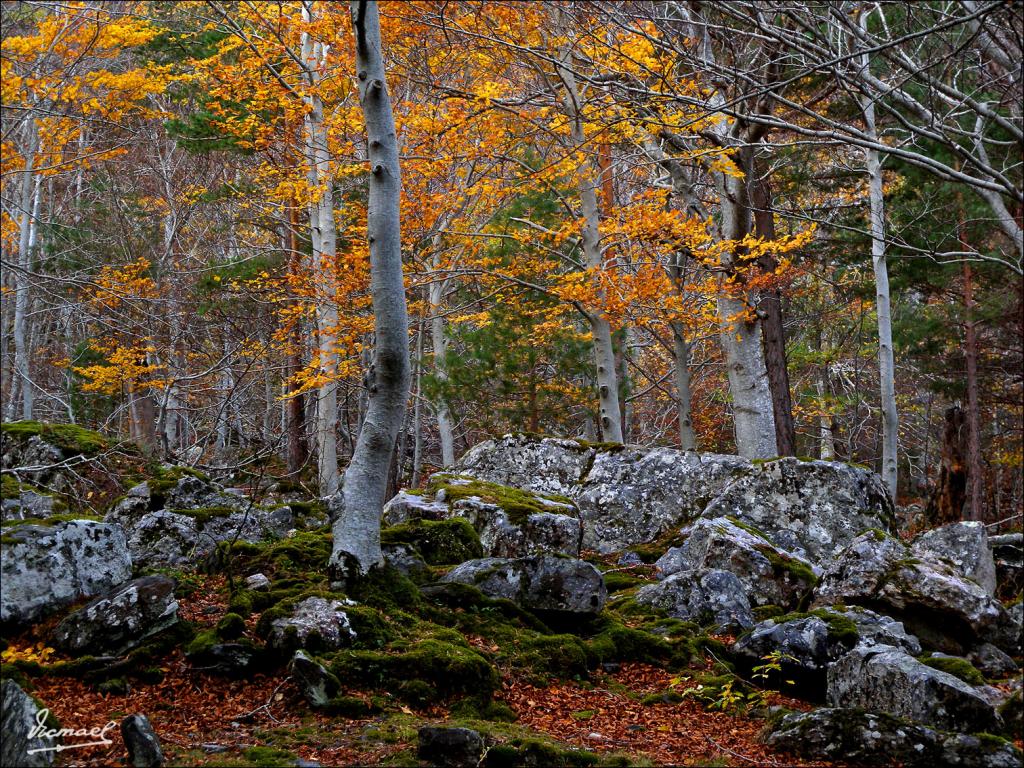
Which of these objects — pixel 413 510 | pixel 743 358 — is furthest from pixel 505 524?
pixel 743 358

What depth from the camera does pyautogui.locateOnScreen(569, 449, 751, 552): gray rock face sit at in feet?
31.6

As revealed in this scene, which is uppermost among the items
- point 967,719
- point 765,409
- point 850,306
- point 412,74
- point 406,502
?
point 412,74

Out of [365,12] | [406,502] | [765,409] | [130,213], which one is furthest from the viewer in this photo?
[130,213]

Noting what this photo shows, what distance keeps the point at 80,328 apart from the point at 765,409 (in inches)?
776

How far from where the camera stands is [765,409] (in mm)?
12156

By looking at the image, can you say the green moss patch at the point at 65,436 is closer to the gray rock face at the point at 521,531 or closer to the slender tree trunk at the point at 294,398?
the gray rock face at the point at 521,531

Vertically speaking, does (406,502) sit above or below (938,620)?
above

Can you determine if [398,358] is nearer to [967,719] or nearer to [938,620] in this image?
[967,719]

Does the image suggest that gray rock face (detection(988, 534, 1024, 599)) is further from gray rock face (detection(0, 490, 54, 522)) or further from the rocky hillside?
gray rock face (detection(0, 490, 54, 522))

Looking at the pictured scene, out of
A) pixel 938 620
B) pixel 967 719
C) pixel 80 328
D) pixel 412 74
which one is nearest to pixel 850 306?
pixel 412 74

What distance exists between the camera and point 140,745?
11.6 feet

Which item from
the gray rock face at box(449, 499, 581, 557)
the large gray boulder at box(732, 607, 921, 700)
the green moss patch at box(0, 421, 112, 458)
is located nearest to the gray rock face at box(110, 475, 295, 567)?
the green moss patch at box(0, 421, 112, 458)

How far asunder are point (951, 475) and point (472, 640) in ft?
33.0

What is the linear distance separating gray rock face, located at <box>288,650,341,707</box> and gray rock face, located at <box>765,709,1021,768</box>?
252cm
